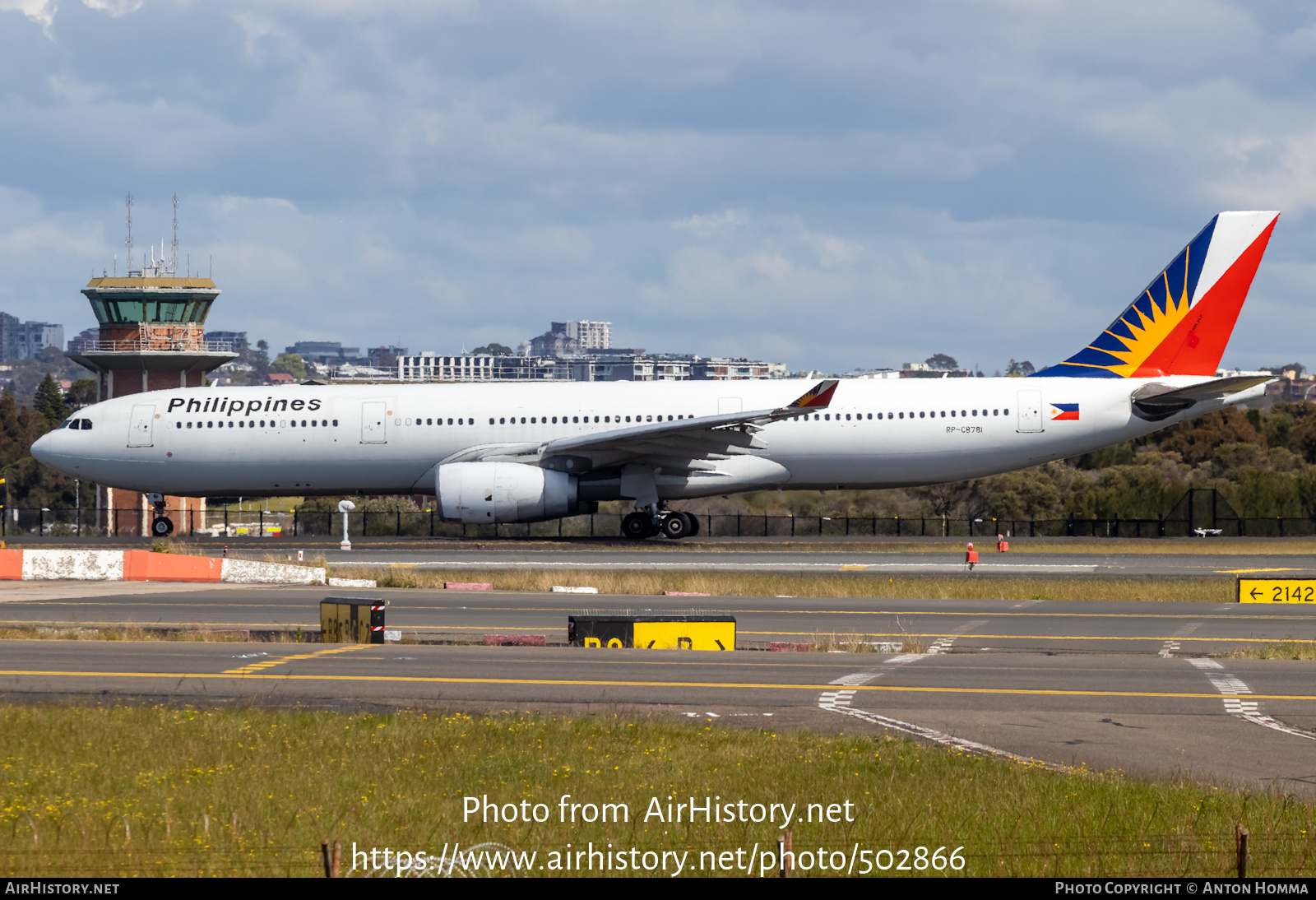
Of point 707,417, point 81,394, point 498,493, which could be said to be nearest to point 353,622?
point 498,493

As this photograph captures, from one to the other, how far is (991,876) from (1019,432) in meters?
31.3

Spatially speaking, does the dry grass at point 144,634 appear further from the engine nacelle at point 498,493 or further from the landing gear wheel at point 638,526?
the landing gear wheel at point 638,526

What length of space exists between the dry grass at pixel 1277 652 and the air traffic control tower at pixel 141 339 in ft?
178

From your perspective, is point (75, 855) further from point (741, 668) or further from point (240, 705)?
point (741, 668)

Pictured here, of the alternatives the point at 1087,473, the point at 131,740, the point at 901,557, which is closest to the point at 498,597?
the point at 901,557

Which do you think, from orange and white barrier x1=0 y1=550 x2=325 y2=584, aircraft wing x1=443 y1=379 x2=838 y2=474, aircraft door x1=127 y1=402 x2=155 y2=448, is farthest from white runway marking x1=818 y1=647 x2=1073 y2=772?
aircraft door x1=127 y1=402 x2=155 y2=448

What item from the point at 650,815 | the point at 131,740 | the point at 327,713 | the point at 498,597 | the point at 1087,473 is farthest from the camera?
the point at 1087,473

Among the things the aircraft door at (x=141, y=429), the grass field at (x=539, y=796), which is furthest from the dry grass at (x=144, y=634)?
the aircraft door at (x=141, y=429)

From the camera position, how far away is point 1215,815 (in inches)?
372

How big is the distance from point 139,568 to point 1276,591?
80.5ft

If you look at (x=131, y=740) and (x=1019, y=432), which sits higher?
(x=1019, y=432)

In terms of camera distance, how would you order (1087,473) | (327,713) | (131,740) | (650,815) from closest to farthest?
(650,815), (131,740), (327,713), (1087,473)

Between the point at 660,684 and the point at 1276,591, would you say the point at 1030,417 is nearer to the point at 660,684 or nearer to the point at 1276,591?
the point at 1276,591

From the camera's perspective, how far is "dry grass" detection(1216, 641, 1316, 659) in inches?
716
